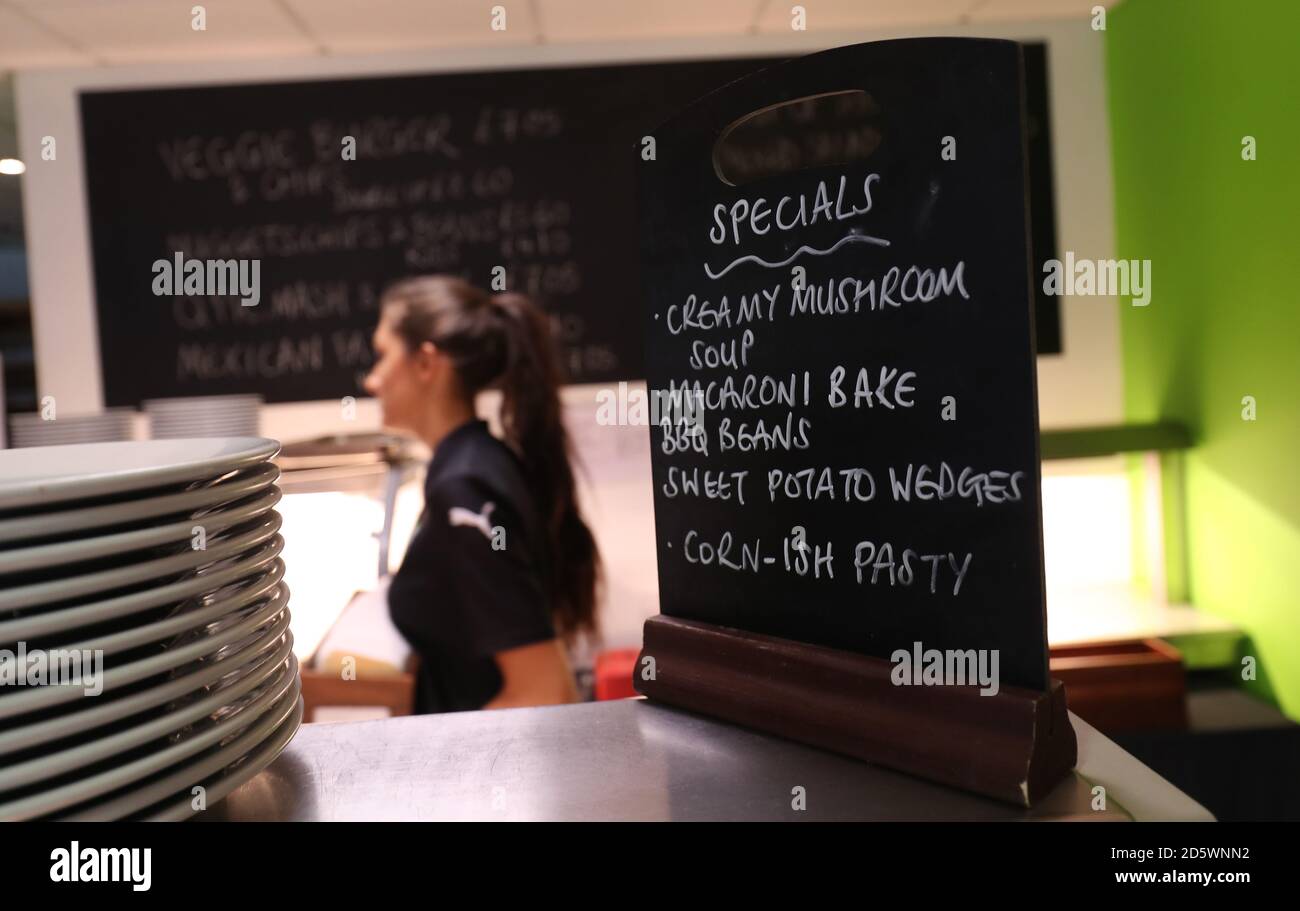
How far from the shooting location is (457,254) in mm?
3227

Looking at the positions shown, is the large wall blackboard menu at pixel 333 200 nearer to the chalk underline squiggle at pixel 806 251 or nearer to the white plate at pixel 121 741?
the chalk underline squiggle at pixel 806 251

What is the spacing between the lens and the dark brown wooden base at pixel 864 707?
52 cm

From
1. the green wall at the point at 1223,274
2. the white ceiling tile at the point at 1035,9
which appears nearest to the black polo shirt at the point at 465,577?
the green wall at the point at 1223,274

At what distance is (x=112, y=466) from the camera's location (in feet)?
2.23

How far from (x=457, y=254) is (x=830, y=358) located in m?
2.80

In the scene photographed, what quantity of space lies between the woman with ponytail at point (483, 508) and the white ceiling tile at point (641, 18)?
3.15 ft

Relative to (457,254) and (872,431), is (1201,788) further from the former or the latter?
(457,254)

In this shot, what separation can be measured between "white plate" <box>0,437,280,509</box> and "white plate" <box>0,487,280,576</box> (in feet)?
0.08

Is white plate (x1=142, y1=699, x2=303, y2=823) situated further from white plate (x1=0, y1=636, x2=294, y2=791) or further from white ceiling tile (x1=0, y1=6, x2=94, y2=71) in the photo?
white ceiling tile (x1=0, y1=6, x2=94, y2=71)

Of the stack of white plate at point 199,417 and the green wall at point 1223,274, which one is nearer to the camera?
the green wall at point 1223,274

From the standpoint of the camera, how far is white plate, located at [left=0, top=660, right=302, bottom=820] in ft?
1.43

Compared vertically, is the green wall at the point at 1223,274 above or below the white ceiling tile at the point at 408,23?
below

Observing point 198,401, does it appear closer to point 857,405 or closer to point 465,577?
point 465,577
